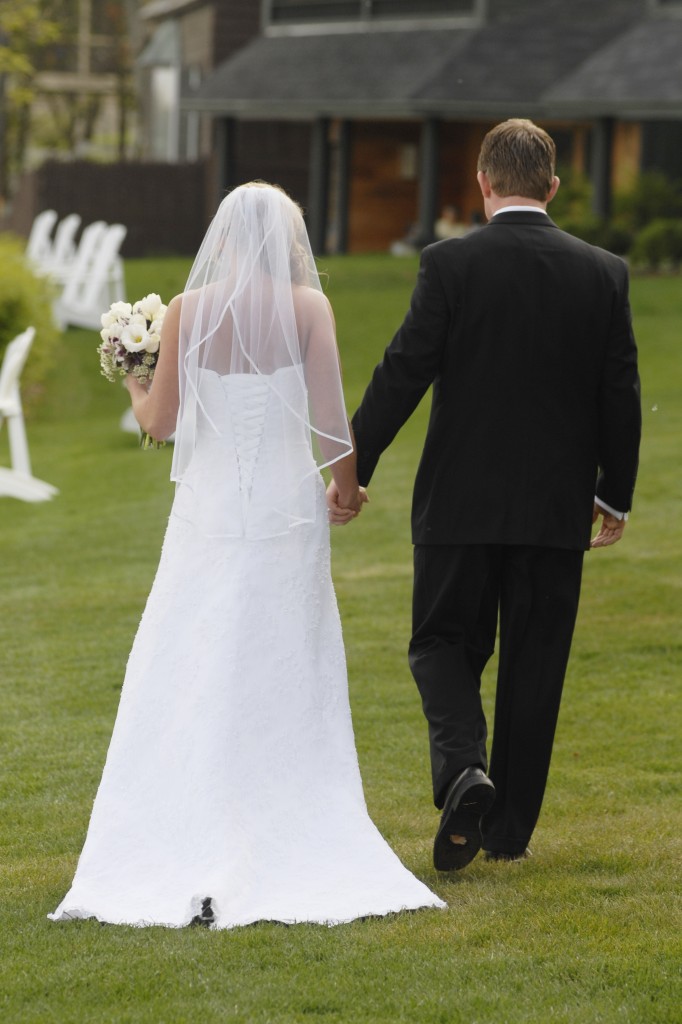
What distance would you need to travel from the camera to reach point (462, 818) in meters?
4.18

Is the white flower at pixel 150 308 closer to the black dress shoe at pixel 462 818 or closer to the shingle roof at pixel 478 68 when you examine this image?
the black dress shoe at pixel 462 818

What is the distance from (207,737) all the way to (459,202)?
28.3m

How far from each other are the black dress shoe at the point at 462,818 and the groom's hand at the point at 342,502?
2.64 feet

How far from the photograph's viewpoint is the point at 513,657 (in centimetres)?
438

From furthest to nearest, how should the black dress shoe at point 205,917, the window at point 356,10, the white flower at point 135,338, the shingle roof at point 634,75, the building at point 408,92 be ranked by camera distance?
1. the window at point 356,10
2. the building at point 408,92
3. the shingle roof at point 634,75
4. the white flower at point 135,338
5. the black dress shoe at point 205,917

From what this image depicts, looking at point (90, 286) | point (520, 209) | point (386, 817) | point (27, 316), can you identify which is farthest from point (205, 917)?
point (90, 286)

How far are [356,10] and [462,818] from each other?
28.5 m

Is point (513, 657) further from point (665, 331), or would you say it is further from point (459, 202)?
point (459, 202)

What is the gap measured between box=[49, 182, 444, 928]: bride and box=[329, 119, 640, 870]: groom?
8.1 inches

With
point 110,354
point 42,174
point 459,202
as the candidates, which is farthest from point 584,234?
point 110,354

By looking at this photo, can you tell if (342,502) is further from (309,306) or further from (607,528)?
(607,528)

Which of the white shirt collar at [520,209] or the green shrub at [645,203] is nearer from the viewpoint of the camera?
the white shirt collar at [520,209]

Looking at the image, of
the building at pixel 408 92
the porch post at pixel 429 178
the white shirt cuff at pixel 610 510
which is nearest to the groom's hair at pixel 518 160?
the white shirt cuff at pixel 610 510

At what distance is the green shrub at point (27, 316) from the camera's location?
57.0 ft
